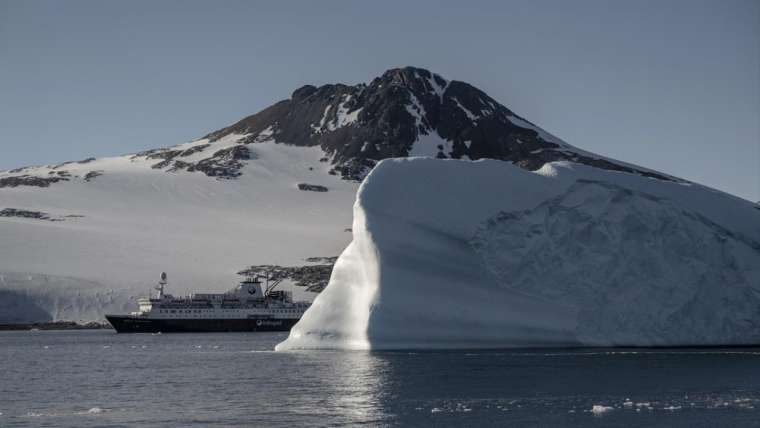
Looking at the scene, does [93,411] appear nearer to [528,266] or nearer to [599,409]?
[599,409]

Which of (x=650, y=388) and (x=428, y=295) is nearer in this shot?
(x=650, y=388)

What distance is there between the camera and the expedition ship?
301 ft

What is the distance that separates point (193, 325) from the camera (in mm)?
94375

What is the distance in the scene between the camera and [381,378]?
110 feet

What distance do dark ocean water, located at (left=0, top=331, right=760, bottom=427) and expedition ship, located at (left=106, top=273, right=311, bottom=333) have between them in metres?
45.9

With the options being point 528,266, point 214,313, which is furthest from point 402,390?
point 214,313

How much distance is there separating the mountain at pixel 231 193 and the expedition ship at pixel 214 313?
7.02m

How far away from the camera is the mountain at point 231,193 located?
350 feet

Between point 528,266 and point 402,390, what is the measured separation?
1306 cm

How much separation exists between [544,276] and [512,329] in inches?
110

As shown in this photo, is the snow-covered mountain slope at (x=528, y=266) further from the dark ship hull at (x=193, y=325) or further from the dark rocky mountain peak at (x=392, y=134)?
the dark rocky mountain peak at (x=392, y=134)

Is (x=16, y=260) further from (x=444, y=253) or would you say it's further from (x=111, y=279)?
(x=444, y=253)

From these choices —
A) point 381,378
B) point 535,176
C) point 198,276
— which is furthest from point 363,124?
point 381,378

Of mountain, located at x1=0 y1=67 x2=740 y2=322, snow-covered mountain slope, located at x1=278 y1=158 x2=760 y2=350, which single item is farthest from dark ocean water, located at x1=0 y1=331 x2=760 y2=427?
mountain, located at x1=0 y1=67 x2=740 y2=322
